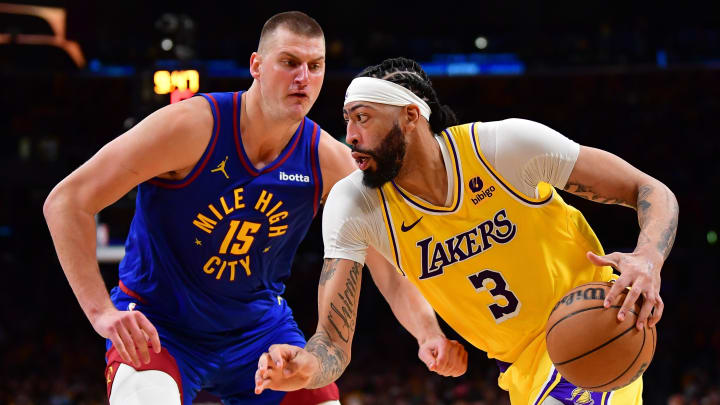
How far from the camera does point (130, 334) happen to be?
3137 mm

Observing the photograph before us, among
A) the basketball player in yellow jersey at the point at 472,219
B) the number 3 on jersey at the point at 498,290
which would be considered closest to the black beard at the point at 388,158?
the basketball player in yellow jersey at the point at 472,219

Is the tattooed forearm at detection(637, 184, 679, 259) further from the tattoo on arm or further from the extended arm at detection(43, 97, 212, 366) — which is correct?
the extended arm at detection(43, 97, 212, 366)

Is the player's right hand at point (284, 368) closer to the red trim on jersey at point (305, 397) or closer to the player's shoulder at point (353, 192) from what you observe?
the red trim on jersey at point (305, 397)

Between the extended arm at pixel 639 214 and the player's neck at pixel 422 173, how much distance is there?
21.3 inches

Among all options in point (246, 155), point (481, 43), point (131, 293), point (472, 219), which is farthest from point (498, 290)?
point (481, 43)

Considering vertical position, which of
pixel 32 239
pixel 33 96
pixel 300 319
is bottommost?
pixel 300 319

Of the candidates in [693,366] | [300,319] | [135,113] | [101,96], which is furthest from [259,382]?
[101,96]

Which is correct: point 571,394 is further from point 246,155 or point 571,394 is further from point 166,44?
point 166,44

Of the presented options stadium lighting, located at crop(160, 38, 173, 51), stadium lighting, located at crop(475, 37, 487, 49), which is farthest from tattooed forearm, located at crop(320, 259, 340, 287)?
stadium lighting, located at crop(475, 37, 487, 49)

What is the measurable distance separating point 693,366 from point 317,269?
7517 mm

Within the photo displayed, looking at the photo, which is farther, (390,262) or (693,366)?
(693,366)

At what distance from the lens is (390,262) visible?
3967 millimetres

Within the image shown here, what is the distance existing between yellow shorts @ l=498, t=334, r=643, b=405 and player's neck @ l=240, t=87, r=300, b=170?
1.45m

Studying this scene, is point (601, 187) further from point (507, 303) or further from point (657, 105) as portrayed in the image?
point (657, 105)
